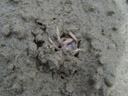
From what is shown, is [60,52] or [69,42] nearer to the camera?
[60,52]

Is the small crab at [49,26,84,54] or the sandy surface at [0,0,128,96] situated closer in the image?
the sandy surface at [0,0,128,96]

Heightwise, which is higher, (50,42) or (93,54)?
(50,42)

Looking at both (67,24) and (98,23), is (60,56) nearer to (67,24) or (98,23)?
(67,24)

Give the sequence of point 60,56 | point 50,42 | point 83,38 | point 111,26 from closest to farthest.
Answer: point 60,56
point 50,42
point 83,38
point 111,26

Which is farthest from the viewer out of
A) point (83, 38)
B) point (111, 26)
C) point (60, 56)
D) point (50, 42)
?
point (111, 26)

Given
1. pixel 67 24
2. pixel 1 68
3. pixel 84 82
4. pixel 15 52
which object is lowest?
pixel 84 82

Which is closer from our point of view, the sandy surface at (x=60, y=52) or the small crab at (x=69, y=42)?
the sandy surface at (x=60, y=52)

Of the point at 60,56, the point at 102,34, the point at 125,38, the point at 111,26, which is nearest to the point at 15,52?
the point at 60,56

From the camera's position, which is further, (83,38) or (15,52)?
(83,38)
